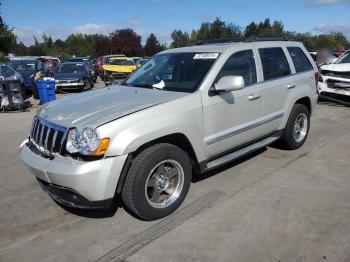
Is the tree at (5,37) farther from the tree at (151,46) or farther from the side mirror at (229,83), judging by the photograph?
the tree at (151,46)

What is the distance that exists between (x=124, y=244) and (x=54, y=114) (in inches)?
61.4

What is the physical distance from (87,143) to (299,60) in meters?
4.22

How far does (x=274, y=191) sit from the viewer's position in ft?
15.6

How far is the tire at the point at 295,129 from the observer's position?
19.9 feet

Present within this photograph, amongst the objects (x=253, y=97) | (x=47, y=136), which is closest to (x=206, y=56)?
(x=253, y=97)

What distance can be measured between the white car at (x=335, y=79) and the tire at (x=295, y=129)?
5163mm

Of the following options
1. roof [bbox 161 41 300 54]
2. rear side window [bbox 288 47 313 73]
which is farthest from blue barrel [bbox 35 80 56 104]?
rear side window [bbox 288 47 313 73]

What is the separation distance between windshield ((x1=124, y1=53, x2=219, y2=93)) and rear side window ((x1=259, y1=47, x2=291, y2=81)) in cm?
100

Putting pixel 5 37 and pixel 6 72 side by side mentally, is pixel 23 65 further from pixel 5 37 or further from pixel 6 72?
pixel 5 37

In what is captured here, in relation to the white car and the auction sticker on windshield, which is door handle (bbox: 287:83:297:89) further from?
the white car

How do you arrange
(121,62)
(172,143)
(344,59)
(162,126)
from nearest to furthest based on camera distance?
(162,126) < (172,143) < (344,59) < (121,62)

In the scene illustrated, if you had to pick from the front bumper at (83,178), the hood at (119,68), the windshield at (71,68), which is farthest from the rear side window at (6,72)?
the front bumper at (83,178)

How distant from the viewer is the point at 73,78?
17.4m

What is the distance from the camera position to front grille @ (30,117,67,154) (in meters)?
3.76
